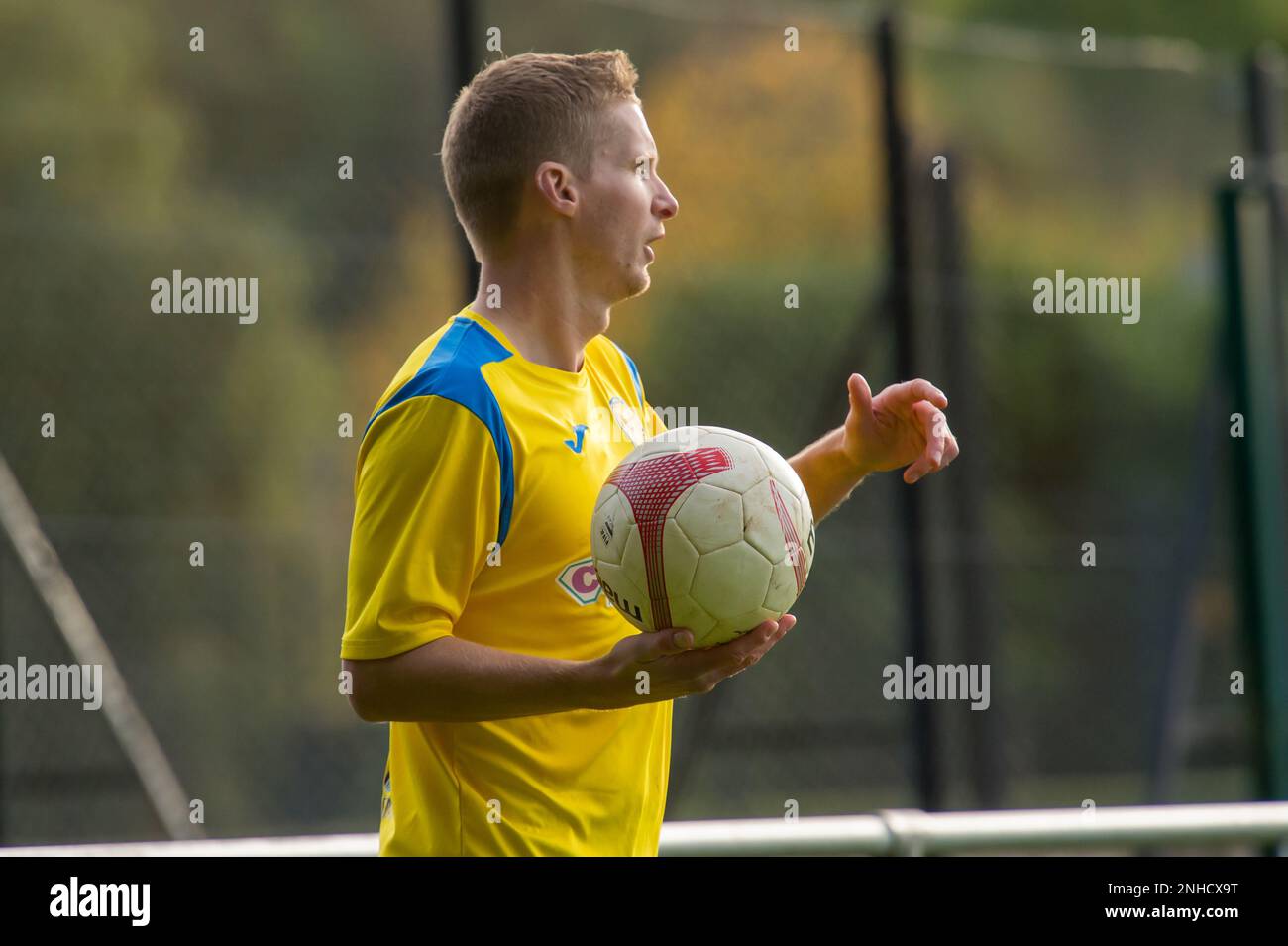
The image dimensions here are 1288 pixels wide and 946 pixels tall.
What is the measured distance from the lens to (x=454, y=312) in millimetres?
4922

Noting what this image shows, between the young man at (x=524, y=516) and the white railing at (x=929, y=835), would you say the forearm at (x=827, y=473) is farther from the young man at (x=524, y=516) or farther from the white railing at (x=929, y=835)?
the white railing at (x=929, y=835)

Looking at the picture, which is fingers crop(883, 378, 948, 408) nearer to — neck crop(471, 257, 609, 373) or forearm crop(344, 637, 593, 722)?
neck crop(471, 257, 609, 373)

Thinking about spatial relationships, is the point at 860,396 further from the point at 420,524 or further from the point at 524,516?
the point at 420,524

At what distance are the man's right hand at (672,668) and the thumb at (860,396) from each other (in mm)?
563

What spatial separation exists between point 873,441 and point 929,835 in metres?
1.17

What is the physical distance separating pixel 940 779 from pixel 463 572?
3.20 metres

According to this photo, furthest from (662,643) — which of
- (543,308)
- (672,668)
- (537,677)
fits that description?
(543,308)

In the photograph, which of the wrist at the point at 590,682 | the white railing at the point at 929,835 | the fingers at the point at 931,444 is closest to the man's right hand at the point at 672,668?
the wrist at the point at 590,682

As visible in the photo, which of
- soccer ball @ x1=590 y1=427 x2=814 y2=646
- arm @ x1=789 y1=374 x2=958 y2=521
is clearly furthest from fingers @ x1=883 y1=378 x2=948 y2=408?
soccer ball @ x1=590 y1=427 x2=814 y2=646

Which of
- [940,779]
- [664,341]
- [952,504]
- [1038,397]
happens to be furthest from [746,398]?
[1038,397]

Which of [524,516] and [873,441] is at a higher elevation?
[873,441]

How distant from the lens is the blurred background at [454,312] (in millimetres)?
4934

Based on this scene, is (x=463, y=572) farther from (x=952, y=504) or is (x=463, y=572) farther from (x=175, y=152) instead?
(x=175, y=152)

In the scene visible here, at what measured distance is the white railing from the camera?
305cm
